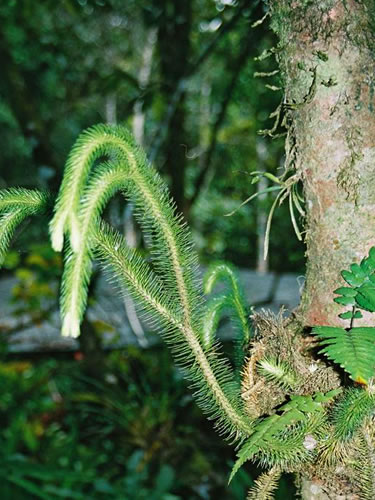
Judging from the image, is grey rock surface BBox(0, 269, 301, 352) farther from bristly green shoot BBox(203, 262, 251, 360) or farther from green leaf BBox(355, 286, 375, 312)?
green leaf BBox(355, 286, 375, 312)

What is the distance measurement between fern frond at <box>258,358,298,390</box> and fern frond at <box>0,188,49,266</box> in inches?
15.8

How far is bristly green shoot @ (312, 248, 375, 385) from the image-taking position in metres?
0.62

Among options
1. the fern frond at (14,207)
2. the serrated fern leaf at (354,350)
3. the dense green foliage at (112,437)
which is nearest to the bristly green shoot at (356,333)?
the serrated fern leaf at (354,350)

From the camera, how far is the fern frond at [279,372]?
0.77m

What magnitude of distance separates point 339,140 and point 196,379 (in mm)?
407

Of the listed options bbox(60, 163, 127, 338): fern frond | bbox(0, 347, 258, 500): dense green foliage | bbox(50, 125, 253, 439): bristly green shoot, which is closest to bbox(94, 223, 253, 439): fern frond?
bbox(50, 125, 253, 439): bristly green shoot

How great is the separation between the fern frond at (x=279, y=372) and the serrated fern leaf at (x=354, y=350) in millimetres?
112

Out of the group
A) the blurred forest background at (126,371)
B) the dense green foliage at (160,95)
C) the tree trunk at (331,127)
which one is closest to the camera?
the tree trunk at (331,127)

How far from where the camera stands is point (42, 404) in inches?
131

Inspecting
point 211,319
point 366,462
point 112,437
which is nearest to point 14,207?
point 211,319

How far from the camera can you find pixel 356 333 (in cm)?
68

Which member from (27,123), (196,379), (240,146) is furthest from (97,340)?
(240,146)

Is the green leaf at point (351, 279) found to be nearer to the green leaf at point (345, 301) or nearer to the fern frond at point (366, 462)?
the green leaf at point (345, 301)

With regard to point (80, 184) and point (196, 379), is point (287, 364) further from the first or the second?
point (80, 184)
